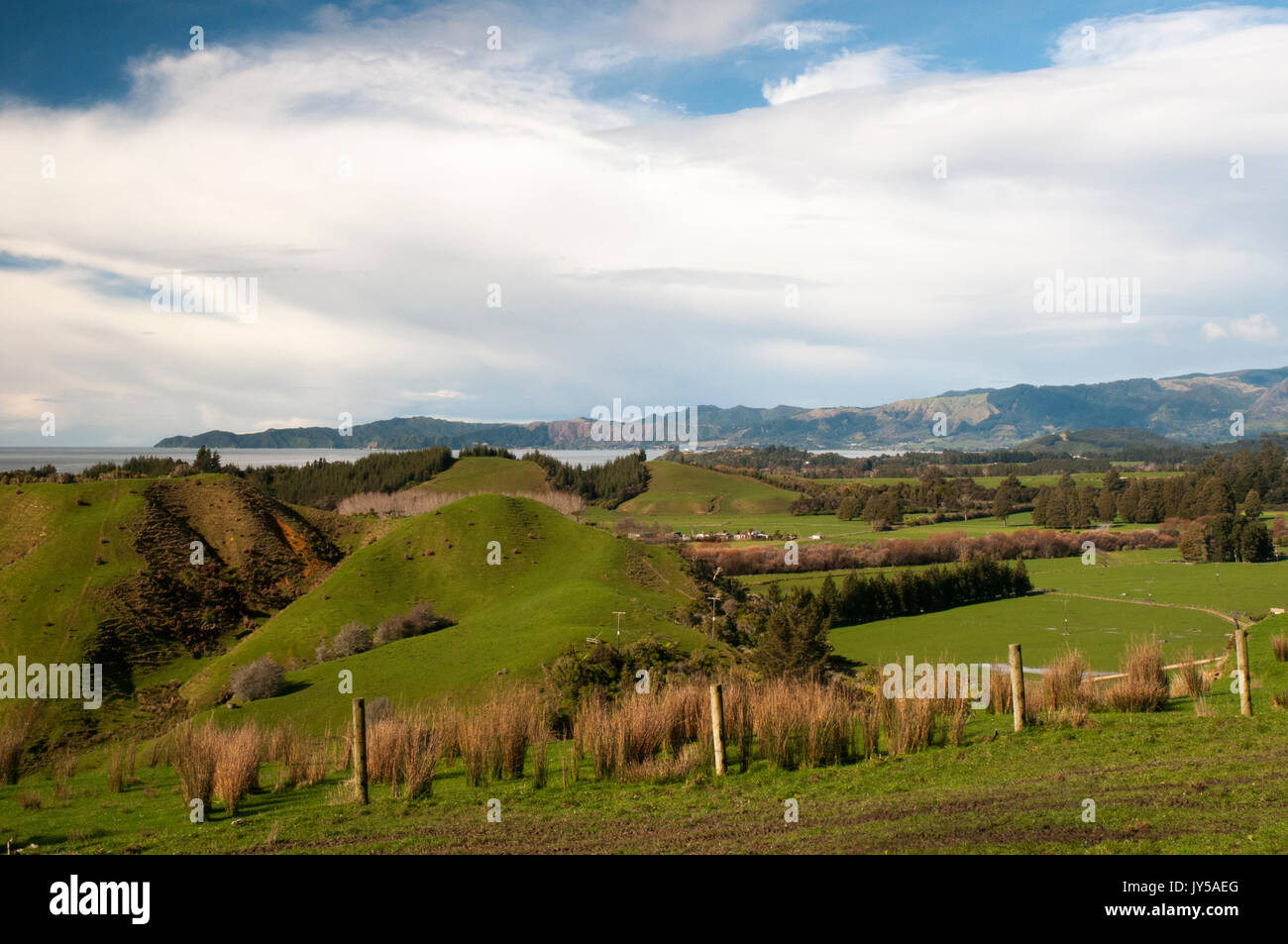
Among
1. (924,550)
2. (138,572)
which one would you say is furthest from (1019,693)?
(924,550)

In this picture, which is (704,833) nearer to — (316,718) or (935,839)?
(935,839)

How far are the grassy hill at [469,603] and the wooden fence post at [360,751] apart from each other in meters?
→ 21.0

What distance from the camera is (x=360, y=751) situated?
1376 centimetres

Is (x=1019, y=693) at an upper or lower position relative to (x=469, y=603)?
upper

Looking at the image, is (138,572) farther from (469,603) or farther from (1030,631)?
(1030,631)

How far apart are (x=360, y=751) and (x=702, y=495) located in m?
165

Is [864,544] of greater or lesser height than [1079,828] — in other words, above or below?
below

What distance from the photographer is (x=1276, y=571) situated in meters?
87.1

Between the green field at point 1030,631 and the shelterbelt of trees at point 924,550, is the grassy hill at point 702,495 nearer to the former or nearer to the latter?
the shelterbelt of trees at point 924,550

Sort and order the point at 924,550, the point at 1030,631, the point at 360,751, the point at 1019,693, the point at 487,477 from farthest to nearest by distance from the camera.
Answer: the point at 487,477, the point at 924,550, the point at 1030,631, the point at 1019,693, the point at 360,751

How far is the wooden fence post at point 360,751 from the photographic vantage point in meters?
13.6
